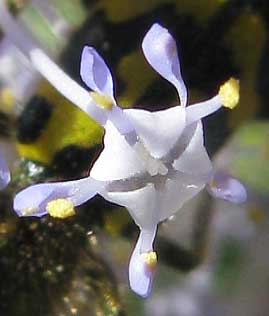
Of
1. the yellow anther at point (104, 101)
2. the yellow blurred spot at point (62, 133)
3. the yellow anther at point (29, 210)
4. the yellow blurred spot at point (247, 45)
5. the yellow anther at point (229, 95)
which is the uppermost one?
the yellow anther at point (104, 101)

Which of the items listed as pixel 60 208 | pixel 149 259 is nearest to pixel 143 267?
pixel 149 259

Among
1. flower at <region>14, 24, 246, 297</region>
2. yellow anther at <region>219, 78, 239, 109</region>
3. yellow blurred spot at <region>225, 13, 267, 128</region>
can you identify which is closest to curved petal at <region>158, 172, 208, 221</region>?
flower at <region>14, 24, 246, 297</region>

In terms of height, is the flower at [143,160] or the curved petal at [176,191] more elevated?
the flower at [143,160]

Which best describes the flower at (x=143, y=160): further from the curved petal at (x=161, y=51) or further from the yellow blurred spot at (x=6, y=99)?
the yellow blurred spot at (x=6, y=99)

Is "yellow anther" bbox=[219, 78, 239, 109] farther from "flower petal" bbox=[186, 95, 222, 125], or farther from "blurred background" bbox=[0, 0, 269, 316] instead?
"blurred background" bbox=[0, 0, 269, 316]

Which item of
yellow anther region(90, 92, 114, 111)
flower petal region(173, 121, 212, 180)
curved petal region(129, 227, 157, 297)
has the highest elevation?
yellow anther region(90, 92, 114, 111)

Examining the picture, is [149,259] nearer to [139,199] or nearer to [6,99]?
[139,199]

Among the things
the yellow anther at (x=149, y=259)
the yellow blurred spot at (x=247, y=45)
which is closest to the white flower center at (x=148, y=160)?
the yellow anther at (x=149, y=259)
